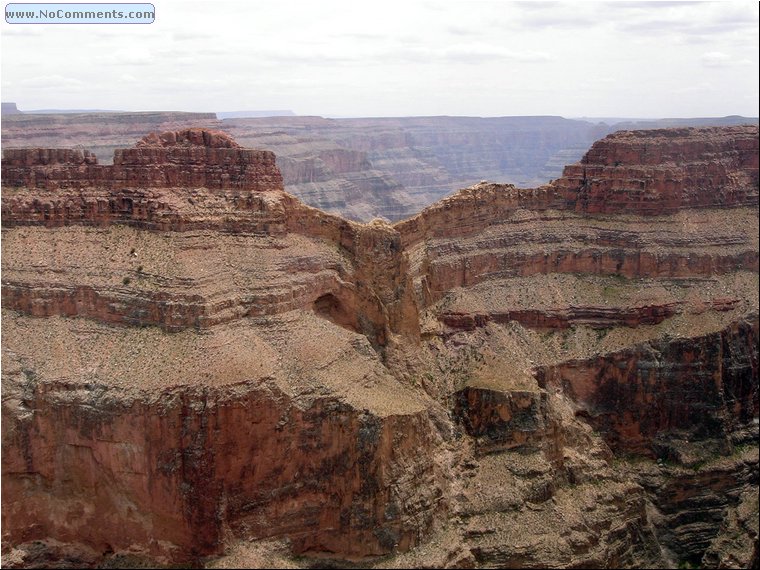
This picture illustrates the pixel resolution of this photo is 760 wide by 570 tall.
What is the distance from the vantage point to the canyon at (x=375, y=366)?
42.4 metres

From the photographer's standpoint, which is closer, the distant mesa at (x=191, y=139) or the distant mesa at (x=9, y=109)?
the distant mesa at (x=191, y=139)

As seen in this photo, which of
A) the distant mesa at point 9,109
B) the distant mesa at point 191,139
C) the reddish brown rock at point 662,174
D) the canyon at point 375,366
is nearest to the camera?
the canyon at point 375,366

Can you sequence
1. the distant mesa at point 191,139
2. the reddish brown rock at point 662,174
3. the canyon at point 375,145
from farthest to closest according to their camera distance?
1. the canyon at point 375,145
2. the reddish brown rock at point 662,174
3. the distant mesa at point 191,139

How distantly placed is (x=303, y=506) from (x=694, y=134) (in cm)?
4329

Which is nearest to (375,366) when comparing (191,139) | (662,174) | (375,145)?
(191,139)

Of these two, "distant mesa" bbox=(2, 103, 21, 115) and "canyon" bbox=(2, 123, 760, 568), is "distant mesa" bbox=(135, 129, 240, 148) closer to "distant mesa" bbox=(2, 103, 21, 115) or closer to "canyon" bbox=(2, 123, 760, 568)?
"canyon" bbox=(2, 123, 760, 568)

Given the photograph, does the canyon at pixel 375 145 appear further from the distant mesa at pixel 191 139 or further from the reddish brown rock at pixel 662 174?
the distant mesa at pixel 191 139

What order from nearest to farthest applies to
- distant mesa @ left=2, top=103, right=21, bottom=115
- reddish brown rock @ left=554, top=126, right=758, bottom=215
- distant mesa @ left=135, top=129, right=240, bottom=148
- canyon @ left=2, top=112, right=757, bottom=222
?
distant mesa @ left=135, top=129, right=240, bottom=148, reddish brown rock @ left=554, top=126, right=758, bottom=215, canyon @ left=2, top=112, right=757, bottom=222, distant mesa @ left=2, top=103, right=21, bottom=115

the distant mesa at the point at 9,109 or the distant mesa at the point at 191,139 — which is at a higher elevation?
the distant mesa at the point at 9,109

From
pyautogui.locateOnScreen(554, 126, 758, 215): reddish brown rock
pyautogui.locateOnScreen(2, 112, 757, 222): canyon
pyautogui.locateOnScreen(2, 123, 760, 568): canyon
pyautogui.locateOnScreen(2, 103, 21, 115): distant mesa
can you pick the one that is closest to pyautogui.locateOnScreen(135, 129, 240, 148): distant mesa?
pyautogui.locateOnScreen(2, 123, 760, 568): canyon

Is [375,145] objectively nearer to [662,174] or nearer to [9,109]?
[9,109]

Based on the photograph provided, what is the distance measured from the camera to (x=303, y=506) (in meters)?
43.4

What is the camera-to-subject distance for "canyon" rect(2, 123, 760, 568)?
139 ft

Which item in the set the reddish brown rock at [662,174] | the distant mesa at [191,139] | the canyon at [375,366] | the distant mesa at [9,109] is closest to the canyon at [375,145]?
Result: the distant mesa at [9,109]
